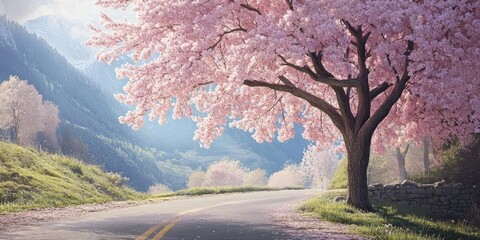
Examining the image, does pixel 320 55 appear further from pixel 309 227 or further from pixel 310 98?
pixel 309 227

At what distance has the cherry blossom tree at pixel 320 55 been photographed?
599 inches

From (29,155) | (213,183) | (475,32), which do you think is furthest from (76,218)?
(213,183)

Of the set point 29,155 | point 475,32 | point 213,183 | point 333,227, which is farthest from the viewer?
point 213,183

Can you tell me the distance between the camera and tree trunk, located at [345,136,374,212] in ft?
60.9

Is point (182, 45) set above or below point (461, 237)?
above

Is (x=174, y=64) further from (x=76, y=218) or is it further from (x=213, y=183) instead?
(x=213, y=183)

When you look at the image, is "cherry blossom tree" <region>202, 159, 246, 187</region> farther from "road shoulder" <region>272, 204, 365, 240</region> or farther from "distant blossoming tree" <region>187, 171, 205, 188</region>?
"road shoulder" <region>272, 204, 365, 240</region>

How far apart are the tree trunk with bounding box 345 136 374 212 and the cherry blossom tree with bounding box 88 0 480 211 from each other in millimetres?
37

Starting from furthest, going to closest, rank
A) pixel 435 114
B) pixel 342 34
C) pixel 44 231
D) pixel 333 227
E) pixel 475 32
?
pixel 435 114 < pixel 475 32 < pixel 342 34 < pixel 333 227 < pixel 44 231

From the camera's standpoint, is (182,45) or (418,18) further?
(182,45)

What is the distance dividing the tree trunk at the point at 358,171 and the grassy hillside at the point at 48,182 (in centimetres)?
1139

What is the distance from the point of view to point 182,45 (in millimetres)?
16344

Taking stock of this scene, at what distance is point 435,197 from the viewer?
25703 mm

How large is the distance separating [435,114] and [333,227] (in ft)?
29.9
